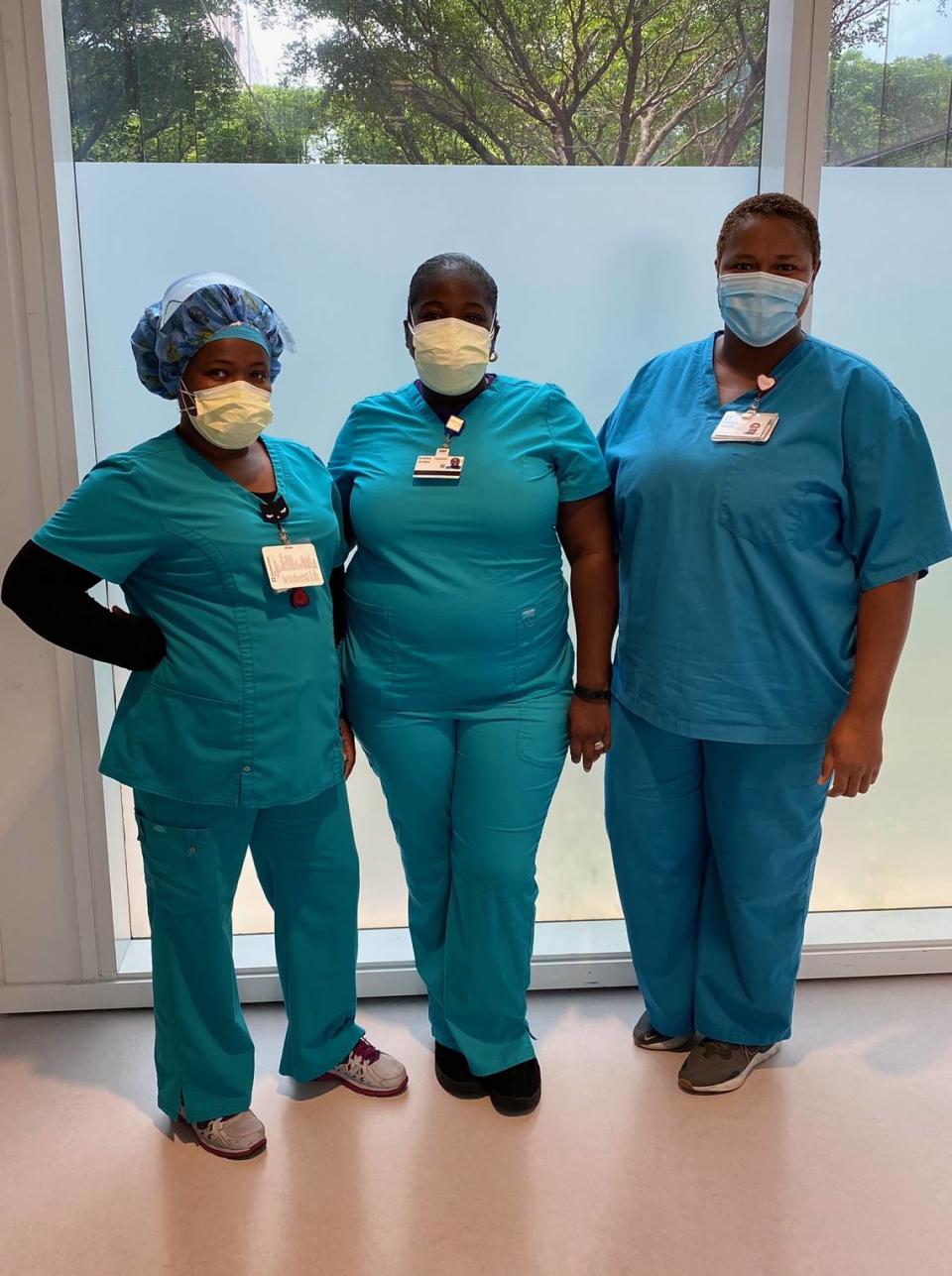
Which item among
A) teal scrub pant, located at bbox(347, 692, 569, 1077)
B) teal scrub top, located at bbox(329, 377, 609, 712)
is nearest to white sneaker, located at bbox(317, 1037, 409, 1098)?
teal scrub pant, located at bbox(347, 692, 569, 1077)

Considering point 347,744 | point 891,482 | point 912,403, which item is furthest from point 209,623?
point 912,403

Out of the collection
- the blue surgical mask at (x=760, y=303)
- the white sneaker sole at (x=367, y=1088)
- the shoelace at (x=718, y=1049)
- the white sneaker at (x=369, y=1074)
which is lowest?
the white sneaker sole at (x=367, y=1088)

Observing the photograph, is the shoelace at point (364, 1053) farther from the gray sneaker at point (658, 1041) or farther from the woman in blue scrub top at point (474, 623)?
the gray sneaker at point (658, 1041)

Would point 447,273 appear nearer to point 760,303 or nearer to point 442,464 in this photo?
point 442,464

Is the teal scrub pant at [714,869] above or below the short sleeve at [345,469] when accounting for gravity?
below

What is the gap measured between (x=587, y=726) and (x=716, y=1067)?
28.2 inches

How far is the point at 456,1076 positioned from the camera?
6.26ft

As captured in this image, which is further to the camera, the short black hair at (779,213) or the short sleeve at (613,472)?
the short sleeve at (613,472)

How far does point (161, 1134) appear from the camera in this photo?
5.96ft

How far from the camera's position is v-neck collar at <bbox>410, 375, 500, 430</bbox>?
5.60 feet

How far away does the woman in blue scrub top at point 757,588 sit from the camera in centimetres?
163

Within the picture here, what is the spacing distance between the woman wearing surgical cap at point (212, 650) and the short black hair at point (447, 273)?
227 millimetres

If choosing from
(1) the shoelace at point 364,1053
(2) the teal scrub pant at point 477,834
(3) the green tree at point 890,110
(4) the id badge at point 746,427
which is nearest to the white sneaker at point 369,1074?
(1) the shoelace at point 364,1053

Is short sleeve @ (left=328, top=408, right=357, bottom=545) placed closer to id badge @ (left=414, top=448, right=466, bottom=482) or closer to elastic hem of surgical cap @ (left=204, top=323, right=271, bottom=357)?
id badge @ (left=414, top=448, right=466, bottom=482)
